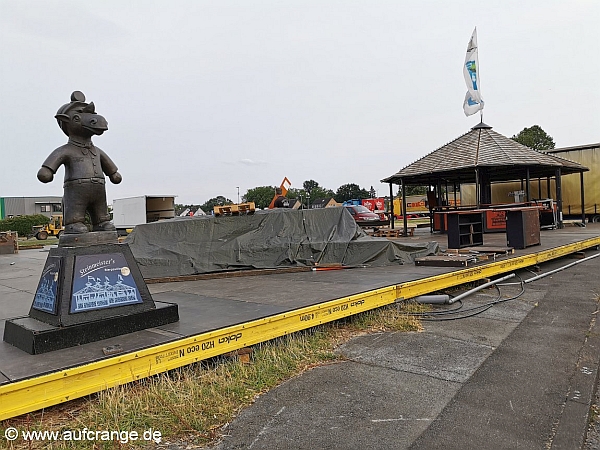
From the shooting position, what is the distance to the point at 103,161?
16.0 feet

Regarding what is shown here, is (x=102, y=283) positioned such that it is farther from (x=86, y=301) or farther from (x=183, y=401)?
(x=183, y=401)

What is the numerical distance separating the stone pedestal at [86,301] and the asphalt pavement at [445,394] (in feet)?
4.86

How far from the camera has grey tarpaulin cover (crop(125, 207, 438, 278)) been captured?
29.8ft

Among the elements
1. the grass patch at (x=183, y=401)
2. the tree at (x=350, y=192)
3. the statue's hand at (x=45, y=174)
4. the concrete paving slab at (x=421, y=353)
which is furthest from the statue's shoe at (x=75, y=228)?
the tree at (x=350, y=192)

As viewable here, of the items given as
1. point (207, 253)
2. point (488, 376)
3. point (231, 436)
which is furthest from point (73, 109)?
point (207, 253)

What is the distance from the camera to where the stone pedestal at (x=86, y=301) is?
3.90 metres

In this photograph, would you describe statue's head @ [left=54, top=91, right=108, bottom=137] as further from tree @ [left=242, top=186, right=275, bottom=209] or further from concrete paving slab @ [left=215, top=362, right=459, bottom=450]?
tree @ [left=242, top=186, right=275, bottom=209]

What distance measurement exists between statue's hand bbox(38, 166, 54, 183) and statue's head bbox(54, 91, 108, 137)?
1.45 ft

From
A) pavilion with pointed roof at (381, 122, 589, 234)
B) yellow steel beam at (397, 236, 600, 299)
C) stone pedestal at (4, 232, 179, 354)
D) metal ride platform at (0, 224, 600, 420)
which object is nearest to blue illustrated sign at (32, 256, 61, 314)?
stone pedestal at (4, 232, 179, 354)

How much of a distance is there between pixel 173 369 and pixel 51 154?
2331 mm

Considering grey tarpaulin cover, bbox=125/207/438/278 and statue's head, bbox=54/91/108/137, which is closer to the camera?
statue's head, bbox=54/91/108/137

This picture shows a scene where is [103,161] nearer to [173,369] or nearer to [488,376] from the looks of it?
[173,369]

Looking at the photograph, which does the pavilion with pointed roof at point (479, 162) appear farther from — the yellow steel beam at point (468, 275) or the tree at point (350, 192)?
the tree at point (350, 192)

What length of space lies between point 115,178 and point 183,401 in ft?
8.77
